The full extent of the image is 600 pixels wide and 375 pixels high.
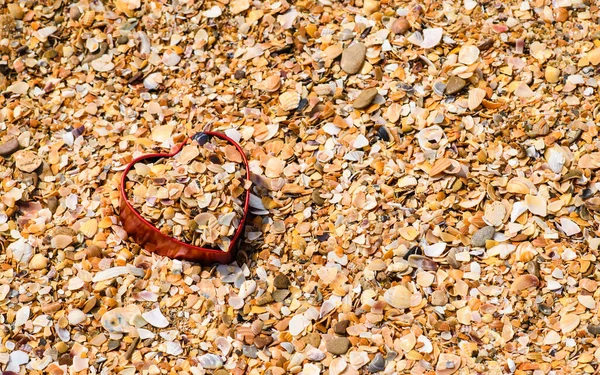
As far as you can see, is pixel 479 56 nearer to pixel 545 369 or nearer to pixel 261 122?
pixel 261 122

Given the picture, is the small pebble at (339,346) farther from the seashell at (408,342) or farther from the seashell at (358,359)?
the seashell at (408,342)

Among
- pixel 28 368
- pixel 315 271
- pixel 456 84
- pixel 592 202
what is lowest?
pixel 28 368

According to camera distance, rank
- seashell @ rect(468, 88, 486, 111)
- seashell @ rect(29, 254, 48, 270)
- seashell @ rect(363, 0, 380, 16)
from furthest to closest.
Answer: seashell @ rect(363, 0, 380, 16), seashell @ rect(468, 88, 486, 111), seashell @ rect(29, 254, 48, 270)

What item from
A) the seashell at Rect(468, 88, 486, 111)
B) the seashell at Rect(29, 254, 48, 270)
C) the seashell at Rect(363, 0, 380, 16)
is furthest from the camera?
the seashell at Rect(363, 0, 380, 16)

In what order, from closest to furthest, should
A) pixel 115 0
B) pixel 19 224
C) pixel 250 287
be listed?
1. pixel 250 287
2. pixel 19 224
3. pixel 115 0

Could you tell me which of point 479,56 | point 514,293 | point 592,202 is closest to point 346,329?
point 514,293

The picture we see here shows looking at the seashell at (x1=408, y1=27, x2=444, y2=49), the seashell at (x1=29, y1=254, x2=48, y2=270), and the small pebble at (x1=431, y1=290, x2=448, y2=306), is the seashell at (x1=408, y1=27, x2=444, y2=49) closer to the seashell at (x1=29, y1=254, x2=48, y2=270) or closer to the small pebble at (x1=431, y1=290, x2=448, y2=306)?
the small pebble at (x1=431, y1=290, x2=448, y2=306)

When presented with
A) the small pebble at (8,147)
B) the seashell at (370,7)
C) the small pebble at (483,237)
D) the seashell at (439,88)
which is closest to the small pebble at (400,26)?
the seashell at (370,7)

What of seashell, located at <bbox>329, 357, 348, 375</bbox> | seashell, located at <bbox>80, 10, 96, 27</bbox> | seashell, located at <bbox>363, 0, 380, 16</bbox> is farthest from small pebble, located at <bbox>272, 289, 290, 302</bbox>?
seashell, located at <bbox>80, 10, 96, 27</bbox>
